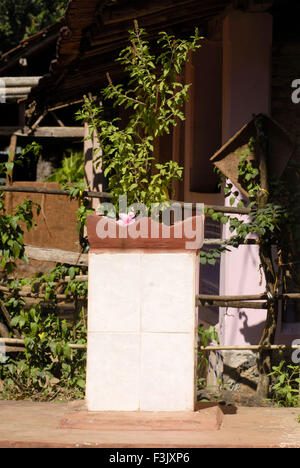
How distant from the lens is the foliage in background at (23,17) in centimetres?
2244

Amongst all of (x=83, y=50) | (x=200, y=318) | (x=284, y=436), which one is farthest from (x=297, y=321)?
(x=83, y=50)

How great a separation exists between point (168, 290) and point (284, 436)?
997 mm

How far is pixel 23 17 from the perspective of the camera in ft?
75.0

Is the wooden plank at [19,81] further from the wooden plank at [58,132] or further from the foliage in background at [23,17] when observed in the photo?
the foliage in background at [23,17]

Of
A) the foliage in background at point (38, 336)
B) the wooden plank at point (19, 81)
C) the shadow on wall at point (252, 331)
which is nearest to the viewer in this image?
the foliage in background at point (38, 336)

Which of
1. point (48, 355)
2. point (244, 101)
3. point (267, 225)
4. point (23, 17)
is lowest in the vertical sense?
point (48, 355)

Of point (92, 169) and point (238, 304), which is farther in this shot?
point (92, 169)

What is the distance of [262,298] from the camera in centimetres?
586

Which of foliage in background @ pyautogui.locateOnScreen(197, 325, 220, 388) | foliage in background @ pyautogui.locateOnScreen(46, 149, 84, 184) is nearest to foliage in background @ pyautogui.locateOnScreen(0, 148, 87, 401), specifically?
foliage in background @ pyautogui.locateOnScreen(197, 325, 220, 388)

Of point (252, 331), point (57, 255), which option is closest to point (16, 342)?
point (57, 255)

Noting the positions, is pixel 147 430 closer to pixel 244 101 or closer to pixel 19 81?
pixel 244 101

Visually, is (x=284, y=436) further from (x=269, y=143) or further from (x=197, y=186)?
(x=197, y=186)

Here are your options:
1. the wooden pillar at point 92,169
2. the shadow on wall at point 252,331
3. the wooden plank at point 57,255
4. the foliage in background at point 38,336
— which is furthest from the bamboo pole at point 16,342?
the wooden pillar at point 92,169

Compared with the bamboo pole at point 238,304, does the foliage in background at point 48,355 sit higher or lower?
lower
